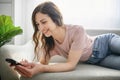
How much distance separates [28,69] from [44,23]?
378 millimetres

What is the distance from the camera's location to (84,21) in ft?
7.53

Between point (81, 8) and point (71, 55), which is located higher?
point (81, 8)

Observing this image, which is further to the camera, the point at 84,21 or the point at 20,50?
the point at 84,21

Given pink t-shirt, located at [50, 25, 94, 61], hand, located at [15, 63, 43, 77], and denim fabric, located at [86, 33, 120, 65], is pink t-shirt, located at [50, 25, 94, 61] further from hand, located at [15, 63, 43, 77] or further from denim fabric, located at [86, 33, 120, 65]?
hand, located at [15, 63, 43, 77]

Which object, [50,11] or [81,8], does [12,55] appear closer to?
[50,11]

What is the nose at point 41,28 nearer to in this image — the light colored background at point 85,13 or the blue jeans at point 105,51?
the blue jeans at point 105,51

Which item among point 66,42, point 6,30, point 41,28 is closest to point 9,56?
point 6,30

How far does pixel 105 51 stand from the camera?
63.2 inches

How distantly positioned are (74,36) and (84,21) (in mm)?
863

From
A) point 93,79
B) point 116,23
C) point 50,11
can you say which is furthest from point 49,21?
point 116,23

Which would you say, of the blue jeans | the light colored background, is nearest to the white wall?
the light colored background

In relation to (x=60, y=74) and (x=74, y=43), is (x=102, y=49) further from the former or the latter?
(x=60, y=74)

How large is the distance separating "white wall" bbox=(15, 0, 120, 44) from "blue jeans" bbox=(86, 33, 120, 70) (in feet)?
2.07

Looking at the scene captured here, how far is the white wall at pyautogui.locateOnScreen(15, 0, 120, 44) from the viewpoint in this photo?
2246 mm
